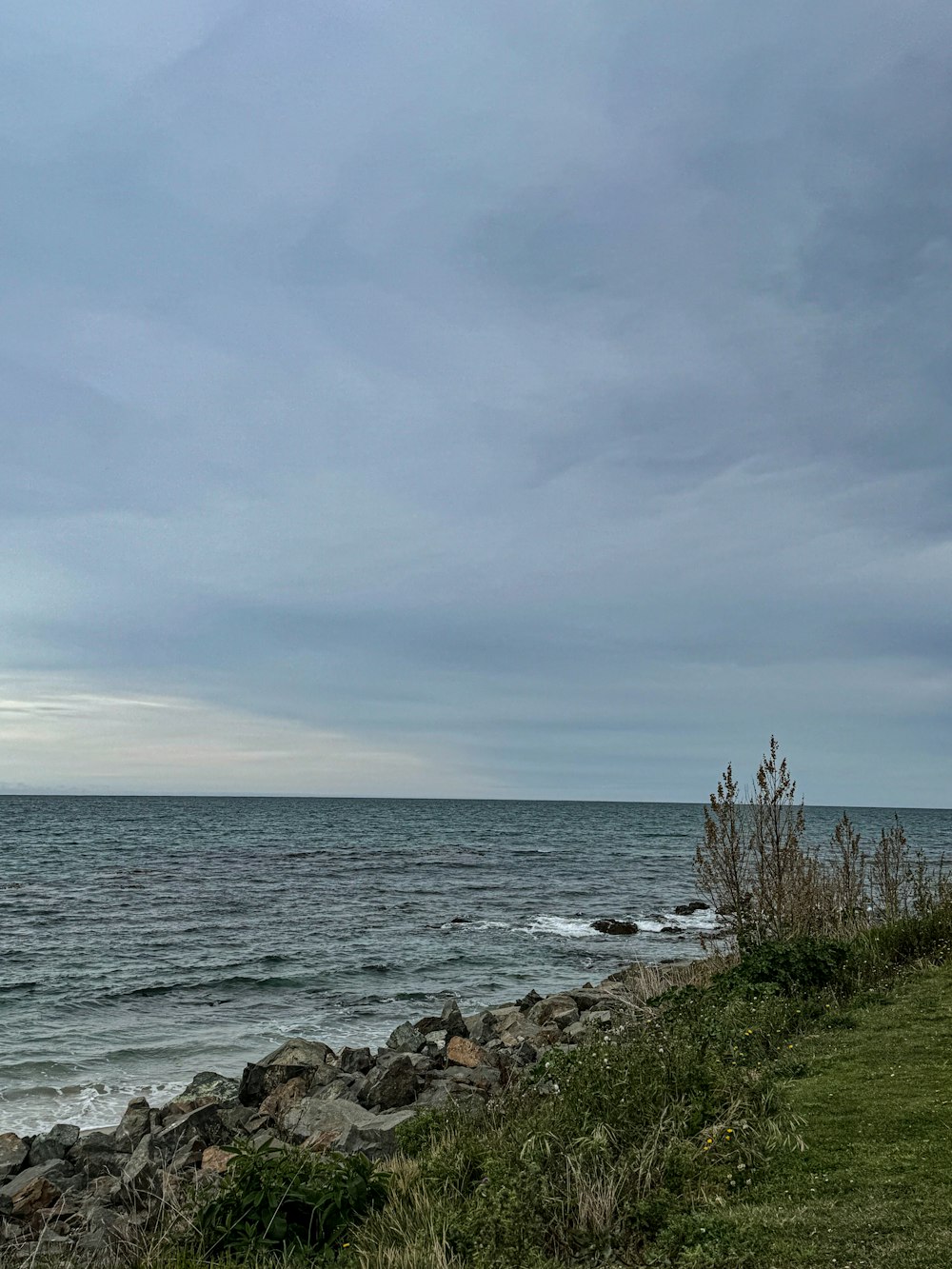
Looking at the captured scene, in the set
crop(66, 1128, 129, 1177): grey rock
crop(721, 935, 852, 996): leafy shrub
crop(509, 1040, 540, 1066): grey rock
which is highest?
crop(721, 935, 852, 996): leafy shrub

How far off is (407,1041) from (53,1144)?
5.46 m

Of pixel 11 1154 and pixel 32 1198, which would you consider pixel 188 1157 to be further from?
pixel 11 1154

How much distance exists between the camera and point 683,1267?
4883 mm

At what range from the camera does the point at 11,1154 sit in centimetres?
1058

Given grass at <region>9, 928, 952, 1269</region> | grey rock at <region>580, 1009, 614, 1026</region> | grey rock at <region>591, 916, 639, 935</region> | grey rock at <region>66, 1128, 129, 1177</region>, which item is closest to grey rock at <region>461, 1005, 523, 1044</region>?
grey rock at <region>580, 1009, 614, 1026</region>

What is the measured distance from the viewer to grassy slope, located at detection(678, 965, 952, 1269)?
483 cm

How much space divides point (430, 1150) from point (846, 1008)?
5659mm

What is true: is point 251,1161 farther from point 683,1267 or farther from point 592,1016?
point 592,1016

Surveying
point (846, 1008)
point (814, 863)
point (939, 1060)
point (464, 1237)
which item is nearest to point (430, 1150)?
point (464, 1237)

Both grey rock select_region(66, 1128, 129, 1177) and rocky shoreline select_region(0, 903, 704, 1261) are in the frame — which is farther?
grey rock select_region(66, 1128, 129, 1177)

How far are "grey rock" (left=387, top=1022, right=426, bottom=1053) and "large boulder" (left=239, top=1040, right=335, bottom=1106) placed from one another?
41.0 inches

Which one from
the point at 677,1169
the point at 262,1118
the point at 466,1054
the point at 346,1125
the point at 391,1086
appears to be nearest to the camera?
the point at 677,1169

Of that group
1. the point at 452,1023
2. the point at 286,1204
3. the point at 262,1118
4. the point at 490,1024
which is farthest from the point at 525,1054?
the point at 286,1204

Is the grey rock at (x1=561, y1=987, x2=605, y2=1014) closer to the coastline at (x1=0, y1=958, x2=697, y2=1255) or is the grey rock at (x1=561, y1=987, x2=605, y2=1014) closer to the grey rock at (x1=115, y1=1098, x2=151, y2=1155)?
the coastline at (x1=0, y1=958, x2=697, y2=1255)
